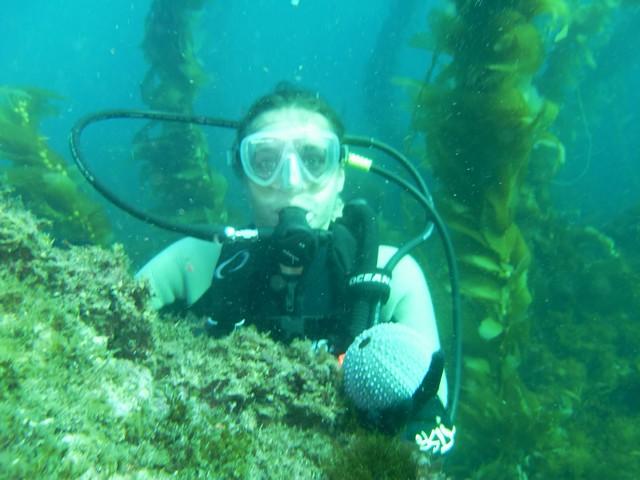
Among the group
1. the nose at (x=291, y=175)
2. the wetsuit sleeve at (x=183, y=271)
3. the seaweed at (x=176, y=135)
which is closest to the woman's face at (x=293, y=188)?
the nose at (x=291, y=175)

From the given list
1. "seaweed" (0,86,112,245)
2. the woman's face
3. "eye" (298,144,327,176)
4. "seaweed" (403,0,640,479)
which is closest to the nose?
the woman's face

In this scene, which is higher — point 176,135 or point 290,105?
point 290,105

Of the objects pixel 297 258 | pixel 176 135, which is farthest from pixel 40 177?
pixel 297 258

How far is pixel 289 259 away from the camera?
124 inches

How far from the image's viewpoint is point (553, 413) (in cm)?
526

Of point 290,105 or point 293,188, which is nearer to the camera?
point 293,188

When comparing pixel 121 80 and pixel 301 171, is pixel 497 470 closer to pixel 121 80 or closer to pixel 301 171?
pixel 301 171

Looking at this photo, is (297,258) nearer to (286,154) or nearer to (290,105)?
(286,154)

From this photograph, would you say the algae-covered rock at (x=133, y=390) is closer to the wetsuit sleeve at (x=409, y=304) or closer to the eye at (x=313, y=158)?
the wetsuit sleeve at (x=409, y=304)

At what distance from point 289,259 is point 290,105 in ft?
4.64

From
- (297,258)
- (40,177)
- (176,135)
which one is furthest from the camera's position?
(176,135)

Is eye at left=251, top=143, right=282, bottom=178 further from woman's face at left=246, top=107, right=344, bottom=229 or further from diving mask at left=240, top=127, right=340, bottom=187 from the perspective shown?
woman's face at left=246, top=107, right=344, bottom=229

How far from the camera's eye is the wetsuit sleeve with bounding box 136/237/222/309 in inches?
149

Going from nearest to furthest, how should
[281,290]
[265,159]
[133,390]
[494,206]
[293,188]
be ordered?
1. [133,390]
2. [281,290]
3. [293,188]
4. [265,159]
5. [494,206]
